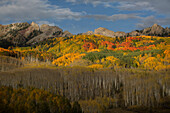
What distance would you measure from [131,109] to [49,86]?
69.5 meters

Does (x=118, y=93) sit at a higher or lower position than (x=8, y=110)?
lower

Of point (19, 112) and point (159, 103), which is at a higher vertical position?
Result: point (19, 112)

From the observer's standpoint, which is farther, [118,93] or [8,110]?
[118,93]

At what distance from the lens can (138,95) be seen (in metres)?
108

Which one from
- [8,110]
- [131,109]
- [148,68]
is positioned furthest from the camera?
[148,68]

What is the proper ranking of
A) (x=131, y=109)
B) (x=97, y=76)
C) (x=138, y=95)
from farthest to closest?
(x=97, y=76) < (x=138, y=95) < (x=131, y=109)

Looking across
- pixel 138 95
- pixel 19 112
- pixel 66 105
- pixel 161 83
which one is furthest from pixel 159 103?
pixel 19 112

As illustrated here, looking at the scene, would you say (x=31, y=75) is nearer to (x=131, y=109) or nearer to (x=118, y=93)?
(x=118, y=93)

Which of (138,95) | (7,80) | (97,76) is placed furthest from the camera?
(97,76)

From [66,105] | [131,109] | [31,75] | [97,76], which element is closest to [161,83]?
[131,109]

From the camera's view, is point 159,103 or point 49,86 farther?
point 49,86

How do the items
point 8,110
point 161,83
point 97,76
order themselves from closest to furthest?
point 8,110 → point 161,83 → point 97,76

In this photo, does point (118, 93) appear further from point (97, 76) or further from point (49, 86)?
point (49, 86)

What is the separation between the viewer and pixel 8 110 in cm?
5994
